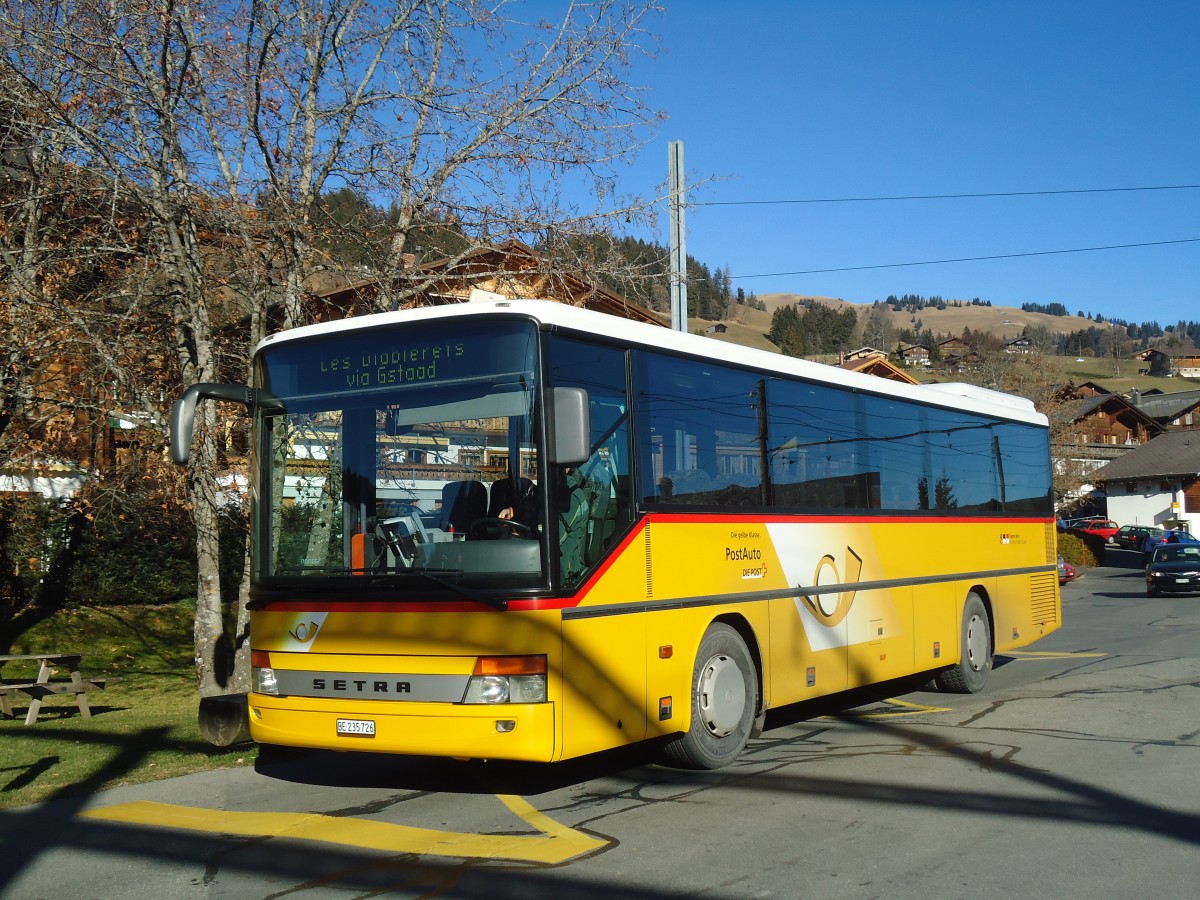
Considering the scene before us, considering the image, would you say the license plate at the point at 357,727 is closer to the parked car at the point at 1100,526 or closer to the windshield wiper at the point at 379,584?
the windshield wiper at the point at 379,584

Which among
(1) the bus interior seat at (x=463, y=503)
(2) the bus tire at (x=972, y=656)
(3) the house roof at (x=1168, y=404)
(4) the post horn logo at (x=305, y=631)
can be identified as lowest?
(2) the bus tire at (x=972, y=656)

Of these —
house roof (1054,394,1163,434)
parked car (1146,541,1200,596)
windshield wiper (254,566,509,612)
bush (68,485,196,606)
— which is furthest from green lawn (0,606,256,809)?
house roof (1054,394,1163,434)

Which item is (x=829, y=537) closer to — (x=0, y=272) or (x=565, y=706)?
(x=565, y=706)

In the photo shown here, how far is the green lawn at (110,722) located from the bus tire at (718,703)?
3726 millimetres

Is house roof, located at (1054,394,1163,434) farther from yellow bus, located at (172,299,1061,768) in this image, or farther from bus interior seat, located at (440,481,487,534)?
bus interior seat, located at (440,481,487,534)

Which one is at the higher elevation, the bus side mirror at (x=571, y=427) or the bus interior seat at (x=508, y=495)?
the bus side mirror at (x=571, y=427)

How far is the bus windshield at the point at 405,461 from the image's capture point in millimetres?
7285

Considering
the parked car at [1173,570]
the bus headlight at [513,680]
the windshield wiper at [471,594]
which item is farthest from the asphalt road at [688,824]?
the parked car at [1173,570]

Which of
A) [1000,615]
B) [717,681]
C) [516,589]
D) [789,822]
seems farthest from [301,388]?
[1000,615]

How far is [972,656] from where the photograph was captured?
13688 millimetres

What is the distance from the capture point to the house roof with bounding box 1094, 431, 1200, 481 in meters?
72.3

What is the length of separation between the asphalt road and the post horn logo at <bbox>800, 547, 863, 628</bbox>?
1.09 metres

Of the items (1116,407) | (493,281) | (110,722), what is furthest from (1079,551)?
(110,722)

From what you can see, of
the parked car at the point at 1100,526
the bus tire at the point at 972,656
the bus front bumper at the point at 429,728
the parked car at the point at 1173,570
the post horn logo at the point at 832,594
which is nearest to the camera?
the bus front bumper at the point at 429,728
